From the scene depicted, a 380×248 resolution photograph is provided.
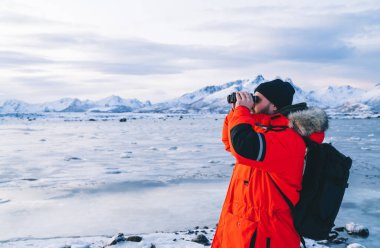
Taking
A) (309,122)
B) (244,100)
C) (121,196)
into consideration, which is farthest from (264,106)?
(121,196)

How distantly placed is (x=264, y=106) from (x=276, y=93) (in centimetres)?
13

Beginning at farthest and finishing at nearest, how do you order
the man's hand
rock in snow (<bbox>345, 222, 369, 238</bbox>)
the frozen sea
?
1. the frozen sea
2. rock in snow (<bbox>345, 222, 369, 238</bbox>)
3. the man's hand

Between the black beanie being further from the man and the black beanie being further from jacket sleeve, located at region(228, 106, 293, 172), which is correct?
jacket sleeve, located at region(228, 106, 293, 172)

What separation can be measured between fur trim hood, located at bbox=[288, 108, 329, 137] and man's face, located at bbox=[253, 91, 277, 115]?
0.25 metres

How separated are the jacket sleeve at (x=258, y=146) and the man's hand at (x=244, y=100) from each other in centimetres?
18

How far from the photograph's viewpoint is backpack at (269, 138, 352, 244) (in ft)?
8.20

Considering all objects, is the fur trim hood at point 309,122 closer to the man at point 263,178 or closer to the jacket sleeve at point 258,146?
the man at point 263,178

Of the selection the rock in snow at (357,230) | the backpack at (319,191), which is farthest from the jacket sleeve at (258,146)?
the rock in snow at (357,230)

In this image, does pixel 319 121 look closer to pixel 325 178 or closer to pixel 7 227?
pixel 325 178

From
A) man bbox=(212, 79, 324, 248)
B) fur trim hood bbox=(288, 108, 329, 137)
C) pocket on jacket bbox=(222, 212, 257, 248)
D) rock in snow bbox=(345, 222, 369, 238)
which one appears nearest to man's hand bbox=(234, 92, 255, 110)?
man bbox=(212, 79, 324, 248)

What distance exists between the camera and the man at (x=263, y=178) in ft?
8.22

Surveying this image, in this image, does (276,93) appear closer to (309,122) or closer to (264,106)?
(264,106)

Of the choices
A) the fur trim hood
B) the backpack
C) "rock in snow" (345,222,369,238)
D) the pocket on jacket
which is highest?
the fur trim hood

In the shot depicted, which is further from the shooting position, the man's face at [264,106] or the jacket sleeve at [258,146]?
the man's face at [264,106]
